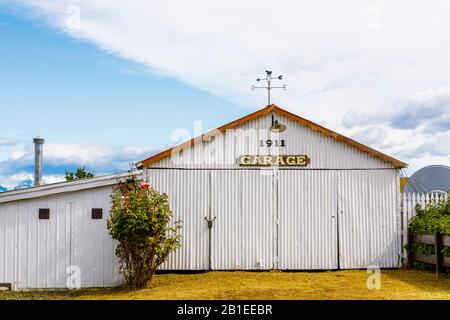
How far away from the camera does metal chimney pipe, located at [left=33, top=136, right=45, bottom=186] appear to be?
18.0 m

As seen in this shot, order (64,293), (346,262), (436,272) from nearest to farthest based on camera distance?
1. (64,293)
2. (436,272)
3. (346,262)

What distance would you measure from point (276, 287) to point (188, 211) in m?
3.31

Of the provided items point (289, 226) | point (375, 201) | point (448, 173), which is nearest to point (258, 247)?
point (289, 226)

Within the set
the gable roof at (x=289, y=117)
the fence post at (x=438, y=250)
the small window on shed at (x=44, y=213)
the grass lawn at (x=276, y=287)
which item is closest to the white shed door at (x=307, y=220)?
the grass lawn at (x=276, y=287)

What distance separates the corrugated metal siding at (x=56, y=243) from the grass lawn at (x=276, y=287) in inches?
17.5

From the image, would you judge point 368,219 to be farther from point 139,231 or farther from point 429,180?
point 139,231

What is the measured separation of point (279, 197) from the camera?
15.3 metres

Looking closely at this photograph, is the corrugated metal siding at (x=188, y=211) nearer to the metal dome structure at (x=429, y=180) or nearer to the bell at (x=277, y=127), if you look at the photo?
the bell at (x=277, y=127)

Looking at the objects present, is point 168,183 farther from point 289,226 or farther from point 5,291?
point 5,291

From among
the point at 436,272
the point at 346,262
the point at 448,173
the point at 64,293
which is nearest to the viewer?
the point at 64,293

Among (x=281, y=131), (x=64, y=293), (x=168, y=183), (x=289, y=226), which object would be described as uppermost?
(x=281, y=131)

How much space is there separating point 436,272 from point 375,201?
230 centimetres

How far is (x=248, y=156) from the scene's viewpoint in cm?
1527

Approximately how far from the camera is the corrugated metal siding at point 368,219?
15406mm
